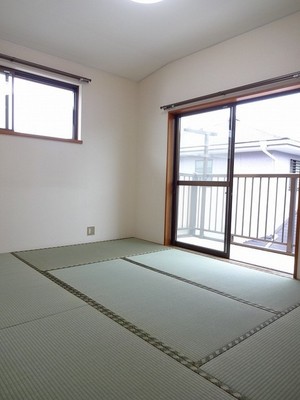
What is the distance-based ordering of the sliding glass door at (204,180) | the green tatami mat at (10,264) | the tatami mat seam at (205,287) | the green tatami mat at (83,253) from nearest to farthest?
1. the tatami mat seam at (205,287)
2. the green tatami mat at (10,264)
3. the green tatami mat at (83,253)
4. the sliding glass door at (204,180)

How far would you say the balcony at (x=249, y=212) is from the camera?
3.81 meters

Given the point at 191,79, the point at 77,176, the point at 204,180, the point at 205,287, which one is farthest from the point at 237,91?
the point at 77,176

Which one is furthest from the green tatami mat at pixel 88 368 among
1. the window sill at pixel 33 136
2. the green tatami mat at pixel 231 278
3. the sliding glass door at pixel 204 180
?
the window sill at pixel 33 136

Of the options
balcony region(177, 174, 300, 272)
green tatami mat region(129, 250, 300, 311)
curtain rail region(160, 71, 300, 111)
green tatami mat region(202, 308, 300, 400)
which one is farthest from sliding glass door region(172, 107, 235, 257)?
green tatami mat region(202, 308, 300, 400)

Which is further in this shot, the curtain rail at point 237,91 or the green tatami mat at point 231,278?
the curtain rail at point 237,91

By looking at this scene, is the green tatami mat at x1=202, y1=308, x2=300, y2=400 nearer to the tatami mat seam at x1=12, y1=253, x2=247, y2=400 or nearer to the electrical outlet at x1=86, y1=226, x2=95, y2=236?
the tatami mat seam at x1=12, y1=253, x2=247, y2=400

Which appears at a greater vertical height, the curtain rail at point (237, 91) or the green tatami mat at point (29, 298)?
the curtain rail at point (237, 91)

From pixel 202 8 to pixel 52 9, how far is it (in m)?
1.46

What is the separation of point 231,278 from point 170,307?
91 cm

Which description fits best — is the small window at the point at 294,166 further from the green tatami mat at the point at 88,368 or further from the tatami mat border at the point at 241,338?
the green tatami mat at the point at 88,368

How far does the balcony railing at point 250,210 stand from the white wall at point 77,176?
0.99 m

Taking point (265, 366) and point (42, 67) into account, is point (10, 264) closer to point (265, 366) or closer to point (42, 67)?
point (42, 67)

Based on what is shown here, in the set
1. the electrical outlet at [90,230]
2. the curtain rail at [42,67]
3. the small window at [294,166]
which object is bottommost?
the electrical outlet at [90,230]

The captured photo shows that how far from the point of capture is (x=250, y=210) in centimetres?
434
